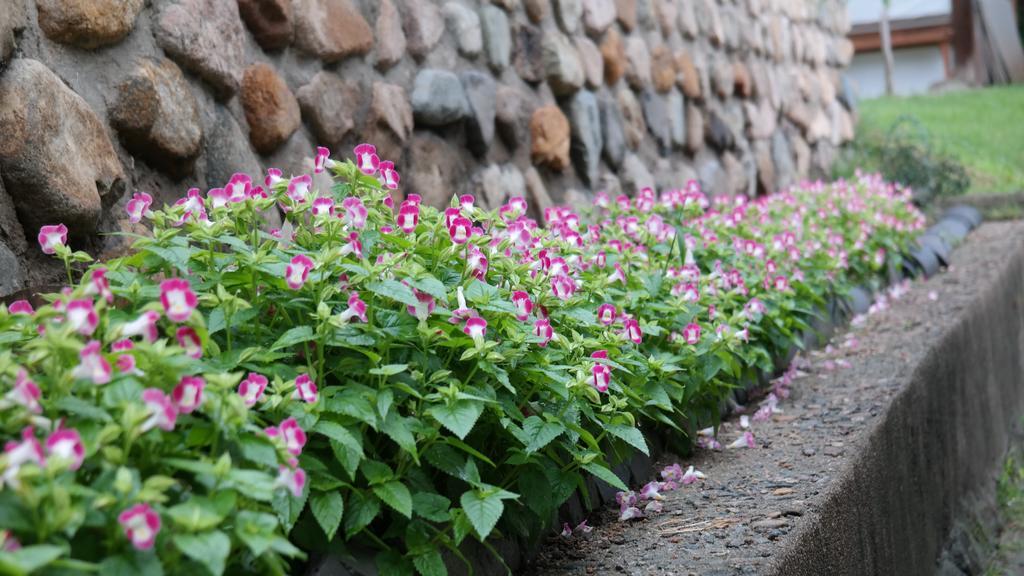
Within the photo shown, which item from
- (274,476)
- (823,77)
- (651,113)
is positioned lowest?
(823,77)

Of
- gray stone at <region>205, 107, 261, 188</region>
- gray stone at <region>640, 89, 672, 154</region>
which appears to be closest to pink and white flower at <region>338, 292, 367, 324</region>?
gray stone at <region>205, 107, 261, 188</region>

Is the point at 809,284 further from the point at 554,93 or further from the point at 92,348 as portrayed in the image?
the point at 92,348

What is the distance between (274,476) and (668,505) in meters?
1.02

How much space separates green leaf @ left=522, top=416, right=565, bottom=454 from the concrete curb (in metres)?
0.37

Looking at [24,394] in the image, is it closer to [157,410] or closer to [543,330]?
[157,410]

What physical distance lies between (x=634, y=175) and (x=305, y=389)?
3.33m

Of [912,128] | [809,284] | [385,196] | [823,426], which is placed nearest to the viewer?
[385,196]

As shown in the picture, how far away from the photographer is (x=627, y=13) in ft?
15.6

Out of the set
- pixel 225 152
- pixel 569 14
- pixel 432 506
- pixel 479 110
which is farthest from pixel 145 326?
pixel 569 14

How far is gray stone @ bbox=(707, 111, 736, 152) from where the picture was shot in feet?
18.2

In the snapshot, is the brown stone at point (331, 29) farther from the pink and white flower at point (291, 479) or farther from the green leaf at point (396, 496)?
the pink and white flower at point (291, 479)

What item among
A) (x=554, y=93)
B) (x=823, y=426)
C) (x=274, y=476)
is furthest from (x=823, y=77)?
(x=274, y=476)

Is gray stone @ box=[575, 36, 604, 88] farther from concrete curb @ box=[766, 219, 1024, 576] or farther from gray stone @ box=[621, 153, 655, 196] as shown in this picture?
concrete curb @ box=[766, 219, 1024, 576]

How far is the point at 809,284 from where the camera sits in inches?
148
